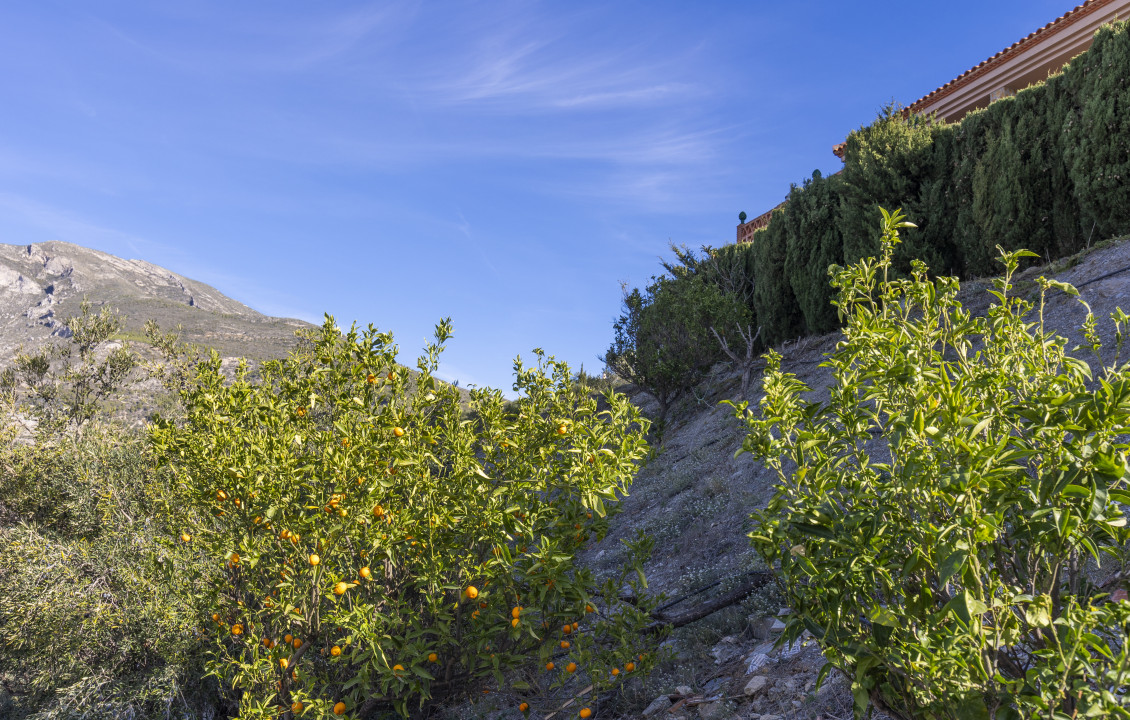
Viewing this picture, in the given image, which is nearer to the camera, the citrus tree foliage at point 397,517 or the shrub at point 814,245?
the citrus tree foliage at point 397,517

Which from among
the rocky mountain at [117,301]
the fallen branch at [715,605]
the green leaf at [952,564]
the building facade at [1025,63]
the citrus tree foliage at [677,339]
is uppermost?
the rocky mountain at [117,301]

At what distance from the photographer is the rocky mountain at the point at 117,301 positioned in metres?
44.8

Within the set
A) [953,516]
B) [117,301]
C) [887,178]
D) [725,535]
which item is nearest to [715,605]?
[725,535]

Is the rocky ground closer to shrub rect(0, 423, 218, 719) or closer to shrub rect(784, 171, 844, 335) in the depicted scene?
shrub rect(784, 171, 844, 335)

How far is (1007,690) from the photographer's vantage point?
5.65 feet

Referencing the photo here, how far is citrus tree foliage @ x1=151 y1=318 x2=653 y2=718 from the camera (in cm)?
310

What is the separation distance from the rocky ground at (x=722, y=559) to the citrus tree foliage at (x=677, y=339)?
0.77 meters

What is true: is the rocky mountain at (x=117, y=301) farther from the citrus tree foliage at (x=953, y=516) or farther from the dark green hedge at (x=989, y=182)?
the citrus tree foliage at (x=953, y=516)

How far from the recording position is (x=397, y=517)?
10.2 ft

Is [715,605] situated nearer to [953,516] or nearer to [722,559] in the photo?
[722,559]

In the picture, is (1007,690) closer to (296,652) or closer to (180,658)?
(296,652)

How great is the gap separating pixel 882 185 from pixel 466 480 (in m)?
Result: 10.3

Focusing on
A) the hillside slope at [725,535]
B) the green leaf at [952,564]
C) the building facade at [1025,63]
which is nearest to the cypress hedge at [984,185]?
the hillside slope at [725,535]

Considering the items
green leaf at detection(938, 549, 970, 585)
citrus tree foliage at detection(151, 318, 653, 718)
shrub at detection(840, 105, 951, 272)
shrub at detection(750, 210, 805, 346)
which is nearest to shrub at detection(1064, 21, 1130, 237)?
shrub at detection(840, 105, 951, 272)
